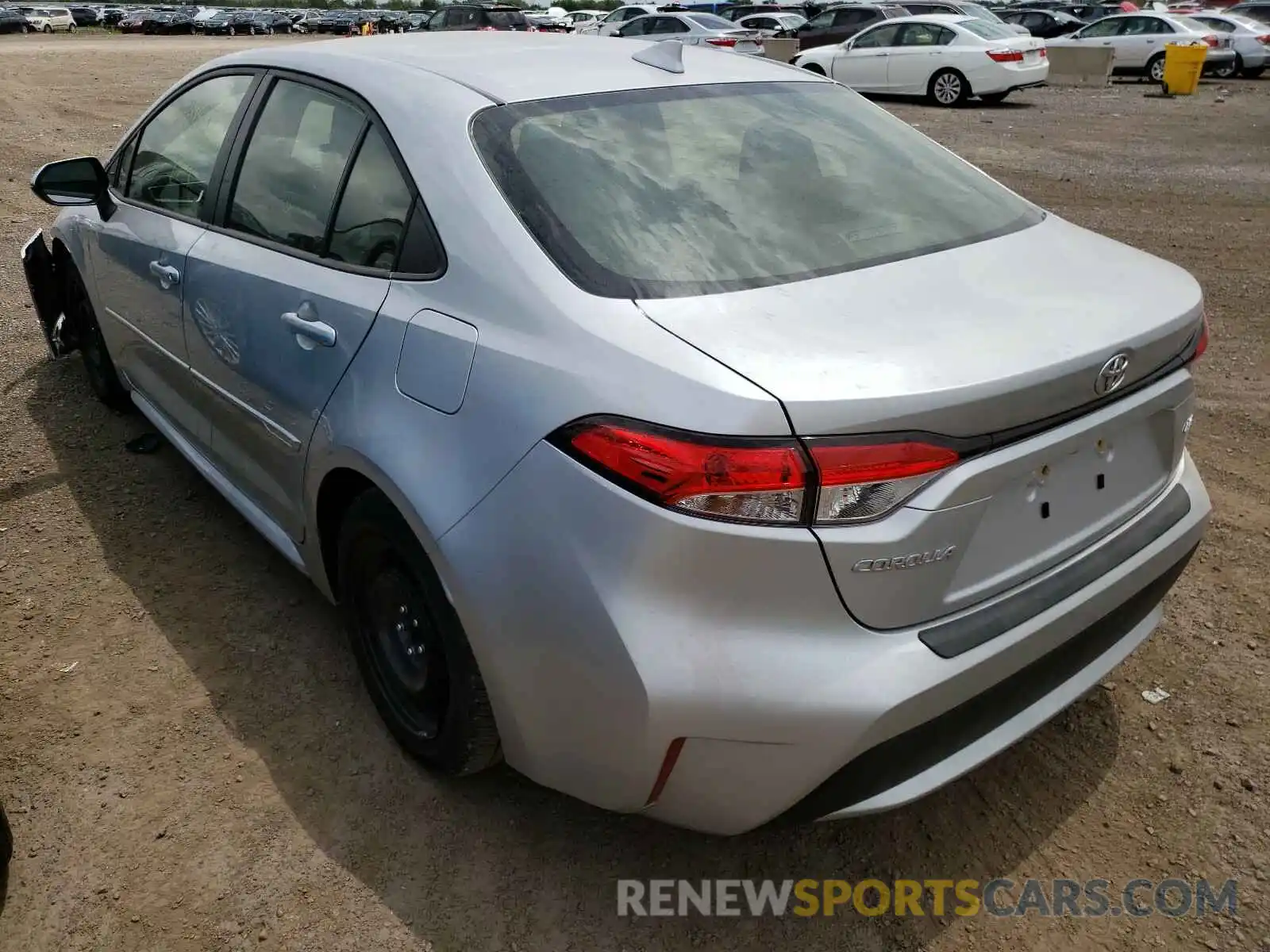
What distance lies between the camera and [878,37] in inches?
760

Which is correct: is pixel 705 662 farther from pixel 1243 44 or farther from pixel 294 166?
pixel 1243 44

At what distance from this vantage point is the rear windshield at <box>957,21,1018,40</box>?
18.4m

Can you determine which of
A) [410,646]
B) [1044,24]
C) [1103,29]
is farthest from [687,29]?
[410,646]

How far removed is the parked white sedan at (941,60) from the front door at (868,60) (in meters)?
0.01

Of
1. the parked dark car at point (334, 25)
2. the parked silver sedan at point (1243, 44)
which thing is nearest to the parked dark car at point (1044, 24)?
the parked silver sedan at point (1243, 44)

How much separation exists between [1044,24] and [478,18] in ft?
52.4

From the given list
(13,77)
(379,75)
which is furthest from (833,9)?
(379,75)

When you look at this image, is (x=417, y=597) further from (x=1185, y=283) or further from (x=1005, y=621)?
(x=1185, y=283)

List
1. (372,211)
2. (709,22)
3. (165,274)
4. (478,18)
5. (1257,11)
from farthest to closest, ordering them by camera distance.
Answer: (1257,11) → (478,18) → (709,22) → (165,274) → (372,211)

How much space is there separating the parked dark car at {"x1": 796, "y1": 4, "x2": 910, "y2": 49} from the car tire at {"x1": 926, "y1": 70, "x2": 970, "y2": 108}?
6656 mm

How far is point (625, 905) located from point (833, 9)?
2699 centimetres

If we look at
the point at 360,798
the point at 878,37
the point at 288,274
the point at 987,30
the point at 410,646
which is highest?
the point at 987,30

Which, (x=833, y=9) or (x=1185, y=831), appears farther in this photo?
(x=833, y=9)

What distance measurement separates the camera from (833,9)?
84.0ft
